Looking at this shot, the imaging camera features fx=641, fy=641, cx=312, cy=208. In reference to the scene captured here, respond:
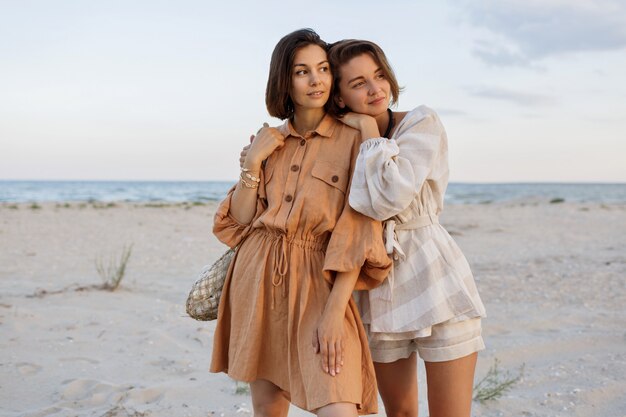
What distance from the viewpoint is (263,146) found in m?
2.66

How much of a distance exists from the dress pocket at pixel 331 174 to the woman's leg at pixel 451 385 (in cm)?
80

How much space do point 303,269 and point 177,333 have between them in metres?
3.29

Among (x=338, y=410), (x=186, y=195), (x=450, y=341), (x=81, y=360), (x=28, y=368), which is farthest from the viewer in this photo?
(x=186, y=195)

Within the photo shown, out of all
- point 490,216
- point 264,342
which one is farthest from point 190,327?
point 490,216

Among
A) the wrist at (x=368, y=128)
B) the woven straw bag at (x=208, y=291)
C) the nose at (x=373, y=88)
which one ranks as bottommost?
the woven straw bag at (x=208, y=291)

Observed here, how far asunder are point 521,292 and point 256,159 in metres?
5.35

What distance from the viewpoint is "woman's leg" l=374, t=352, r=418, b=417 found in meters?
2.82

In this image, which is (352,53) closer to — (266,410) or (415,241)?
(415,241)

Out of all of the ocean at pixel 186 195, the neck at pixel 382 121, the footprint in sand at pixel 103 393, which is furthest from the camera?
the ocean at pixel 186 195

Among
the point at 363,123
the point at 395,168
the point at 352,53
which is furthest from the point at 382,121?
the point at 395,168

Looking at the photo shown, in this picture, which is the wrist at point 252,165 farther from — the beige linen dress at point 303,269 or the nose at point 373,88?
the nose at point 373,88

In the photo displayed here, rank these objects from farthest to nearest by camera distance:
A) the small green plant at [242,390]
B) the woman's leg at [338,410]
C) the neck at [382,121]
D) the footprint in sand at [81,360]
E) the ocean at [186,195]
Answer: the ocean at [186,195] < the footprint in sand at [81,360] < the small green plant at [242,390] < the neck at [382,121] < the woman's leg at [338,410]

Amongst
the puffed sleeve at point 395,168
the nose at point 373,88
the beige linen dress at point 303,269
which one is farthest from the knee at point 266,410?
the nose at point 373,88

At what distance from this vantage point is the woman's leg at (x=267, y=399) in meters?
2.62
